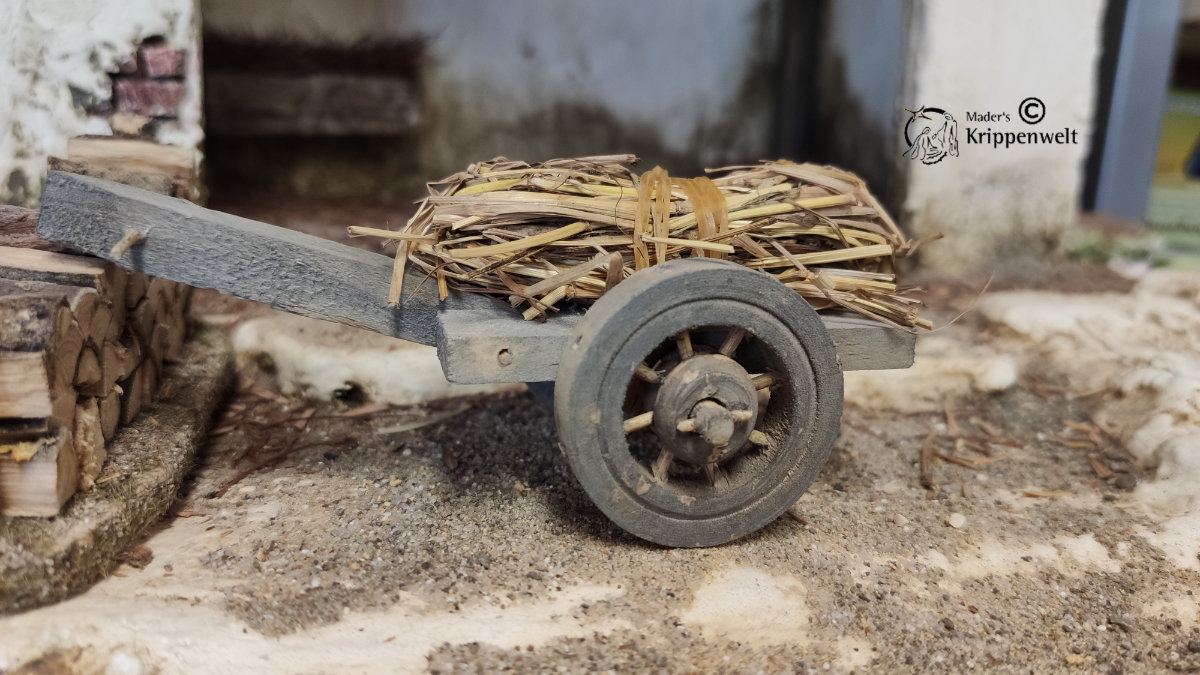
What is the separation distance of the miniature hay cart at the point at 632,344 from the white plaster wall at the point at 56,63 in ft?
3.53

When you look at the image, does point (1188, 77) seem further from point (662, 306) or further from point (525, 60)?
point (662, 306)

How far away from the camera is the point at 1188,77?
5.46 m

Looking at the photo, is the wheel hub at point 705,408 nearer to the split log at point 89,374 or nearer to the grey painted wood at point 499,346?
the grey painted wood at point 499,346

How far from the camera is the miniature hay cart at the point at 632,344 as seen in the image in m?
1.89

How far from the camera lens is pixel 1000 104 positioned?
386 cm

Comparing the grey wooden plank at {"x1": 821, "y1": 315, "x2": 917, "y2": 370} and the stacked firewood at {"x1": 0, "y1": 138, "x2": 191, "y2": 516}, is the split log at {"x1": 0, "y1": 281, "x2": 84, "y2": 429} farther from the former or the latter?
the grey wooden plank at {"x1": 821, "y1": 315, "x2": 917, "y2": 370}

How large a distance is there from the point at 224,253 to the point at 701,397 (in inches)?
45.0

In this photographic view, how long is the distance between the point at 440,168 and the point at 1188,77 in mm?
4708

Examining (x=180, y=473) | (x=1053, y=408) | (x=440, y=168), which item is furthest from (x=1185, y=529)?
(x=440, y=168)

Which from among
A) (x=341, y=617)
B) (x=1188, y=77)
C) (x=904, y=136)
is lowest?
(x=341, y=617)

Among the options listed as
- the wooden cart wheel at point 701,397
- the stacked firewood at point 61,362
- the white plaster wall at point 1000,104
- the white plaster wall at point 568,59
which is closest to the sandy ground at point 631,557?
the wooden cart wheel at point 701,397

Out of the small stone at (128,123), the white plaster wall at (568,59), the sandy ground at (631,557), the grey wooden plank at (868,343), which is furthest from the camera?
the white plaster wall at (568,59)

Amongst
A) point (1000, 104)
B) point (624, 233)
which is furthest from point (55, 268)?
point (1000, 104)

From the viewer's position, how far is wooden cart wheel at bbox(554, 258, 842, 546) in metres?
1.88
